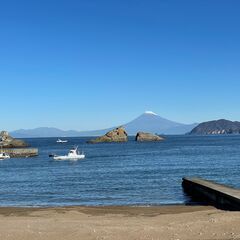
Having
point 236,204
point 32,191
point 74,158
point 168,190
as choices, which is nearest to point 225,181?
point 168,190

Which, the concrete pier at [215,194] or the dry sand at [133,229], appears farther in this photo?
the concrete pier at [215,194]

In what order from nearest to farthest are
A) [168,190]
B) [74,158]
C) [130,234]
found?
[130,234], [168,190], [74,158]

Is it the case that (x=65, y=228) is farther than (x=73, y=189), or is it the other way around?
(x=73, y=189)

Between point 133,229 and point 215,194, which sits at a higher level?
point 133,229

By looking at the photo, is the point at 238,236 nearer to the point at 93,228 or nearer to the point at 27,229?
the point at 93,228

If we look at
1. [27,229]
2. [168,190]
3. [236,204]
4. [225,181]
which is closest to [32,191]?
[168,190]

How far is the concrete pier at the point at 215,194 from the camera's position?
31.4 m

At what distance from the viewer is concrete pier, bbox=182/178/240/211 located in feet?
103

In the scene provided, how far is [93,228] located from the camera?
21.0 m

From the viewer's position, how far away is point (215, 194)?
3650 cm

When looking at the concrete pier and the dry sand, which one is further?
the concrete pier

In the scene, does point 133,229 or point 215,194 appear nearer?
A: point 133,229

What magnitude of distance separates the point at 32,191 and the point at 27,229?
98.5ft

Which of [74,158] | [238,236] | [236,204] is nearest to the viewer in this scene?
[238,236]
